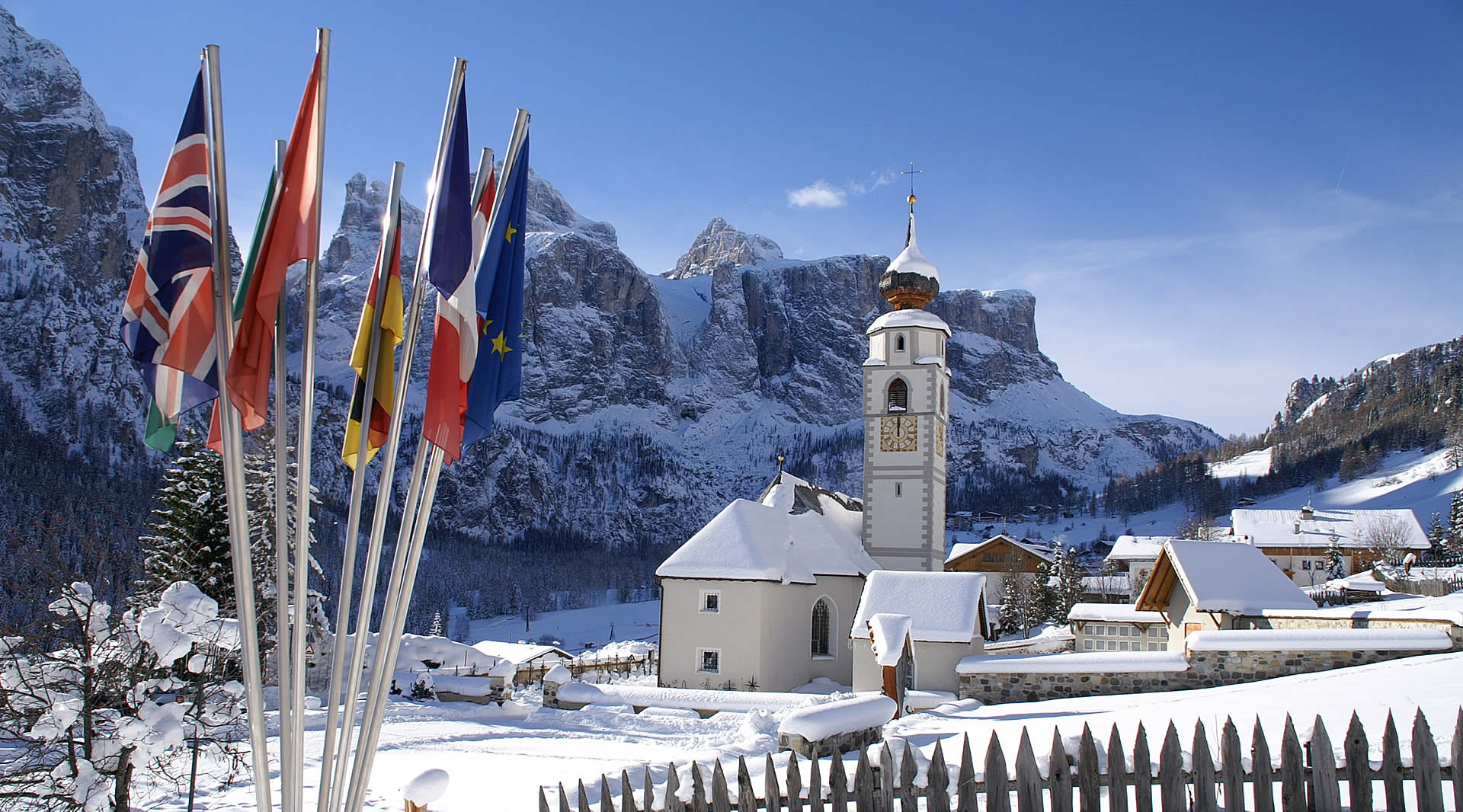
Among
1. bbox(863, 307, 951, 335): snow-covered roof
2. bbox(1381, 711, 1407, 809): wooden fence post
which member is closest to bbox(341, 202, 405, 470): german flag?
bbox(1381, 711, 1407, 809): wooden fence post

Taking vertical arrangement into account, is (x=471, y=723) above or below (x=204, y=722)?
below

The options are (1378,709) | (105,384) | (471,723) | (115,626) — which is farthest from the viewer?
(105,384)

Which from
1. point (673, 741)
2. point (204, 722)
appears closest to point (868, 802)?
point (204, 722)

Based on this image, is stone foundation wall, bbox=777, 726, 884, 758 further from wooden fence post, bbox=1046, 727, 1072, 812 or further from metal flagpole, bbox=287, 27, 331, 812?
metal flagpole, bbox=287, 27, 331, 812

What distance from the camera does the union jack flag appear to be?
6.46 meters

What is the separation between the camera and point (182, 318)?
6477 millimetres

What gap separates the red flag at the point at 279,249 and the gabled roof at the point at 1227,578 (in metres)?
20.1

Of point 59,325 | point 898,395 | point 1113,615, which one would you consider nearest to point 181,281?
point 1113,615

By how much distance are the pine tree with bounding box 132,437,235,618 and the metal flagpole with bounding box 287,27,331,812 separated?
757 inches

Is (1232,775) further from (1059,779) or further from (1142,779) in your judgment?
(1059,779)

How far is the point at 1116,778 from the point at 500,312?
5226mm

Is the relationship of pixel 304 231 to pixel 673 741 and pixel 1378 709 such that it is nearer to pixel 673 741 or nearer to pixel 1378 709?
pixel 1378 709

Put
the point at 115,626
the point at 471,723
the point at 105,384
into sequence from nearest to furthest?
the point at 115,626
the point at 471,723
the point at 105,384

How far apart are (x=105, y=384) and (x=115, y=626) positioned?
636 ft
